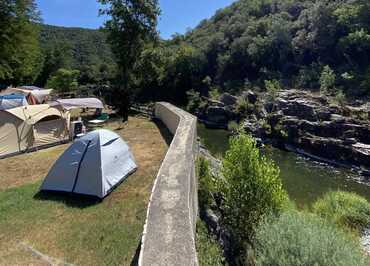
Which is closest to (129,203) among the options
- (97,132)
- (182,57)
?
(97,132)

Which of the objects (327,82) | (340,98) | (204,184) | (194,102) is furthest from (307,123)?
(204,184)

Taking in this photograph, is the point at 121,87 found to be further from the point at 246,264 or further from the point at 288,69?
the point at 288,69

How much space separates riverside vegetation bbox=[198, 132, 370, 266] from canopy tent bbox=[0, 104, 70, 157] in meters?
7.67

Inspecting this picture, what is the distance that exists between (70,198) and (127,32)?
635 inches

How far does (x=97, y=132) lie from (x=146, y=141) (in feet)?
17.3

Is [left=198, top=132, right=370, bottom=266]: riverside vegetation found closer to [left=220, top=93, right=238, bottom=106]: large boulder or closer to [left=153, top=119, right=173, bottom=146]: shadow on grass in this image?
[left=153, top=119, right=173, bottom=146]: shadow on grass

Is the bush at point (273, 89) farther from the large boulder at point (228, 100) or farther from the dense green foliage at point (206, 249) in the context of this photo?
the dense green foliage at point (206, 249)

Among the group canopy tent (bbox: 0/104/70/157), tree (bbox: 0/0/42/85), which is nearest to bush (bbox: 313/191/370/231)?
canopy tent (bbox: 0/104/70/157)

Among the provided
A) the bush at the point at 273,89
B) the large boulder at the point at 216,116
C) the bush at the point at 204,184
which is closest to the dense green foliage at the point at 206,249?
the bush at the point at 204,184

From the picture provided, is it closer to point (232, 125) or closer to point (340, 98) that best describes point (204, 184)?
point (232, 125)

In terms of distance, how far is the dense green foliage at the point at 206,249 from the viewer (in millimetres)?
6220

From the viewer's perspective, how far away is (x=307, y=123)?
1147 inches

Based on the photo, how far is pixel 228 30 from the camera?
64438mm

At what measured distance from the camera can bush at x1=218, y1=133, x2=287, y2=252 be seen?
9883 millimetres
